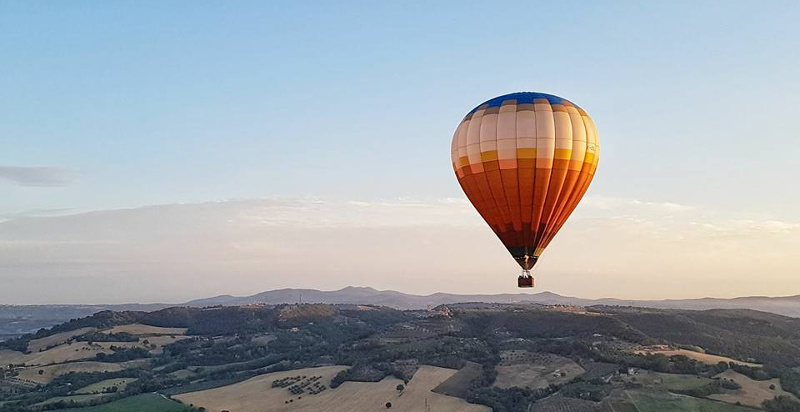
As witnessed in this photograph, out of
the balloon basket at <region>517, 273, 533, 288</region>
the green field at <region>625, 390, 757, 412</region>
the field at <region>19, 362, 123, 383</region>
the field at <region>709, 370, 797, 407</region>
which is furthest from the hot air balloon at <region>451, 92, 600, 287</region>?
the field at <region>19, 362, 123, 383</region>

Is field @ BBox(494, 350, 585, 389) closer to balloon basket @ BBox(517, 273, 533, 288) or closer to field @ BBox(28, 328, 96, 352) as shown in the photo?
balloon basket @ BBox(517, 273, 533, 288)

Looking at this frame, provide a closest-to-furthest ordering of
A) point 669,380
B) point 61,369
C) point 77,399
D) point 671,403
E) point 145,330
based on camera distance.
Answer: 1. point 671,403
2. point 669,380
3. point 77,399
4. point 61,369
5. point 145,330

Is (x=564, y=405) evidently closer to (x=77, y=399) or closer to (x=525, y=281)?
(x=525, y=281)

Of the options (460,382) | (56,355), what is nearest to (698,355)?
(460,382)

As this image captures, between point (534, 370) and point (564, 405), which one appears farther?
point (534, 370)

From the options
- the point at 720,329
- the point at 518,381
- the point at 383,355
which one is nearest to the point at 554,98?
the point at 518,381
